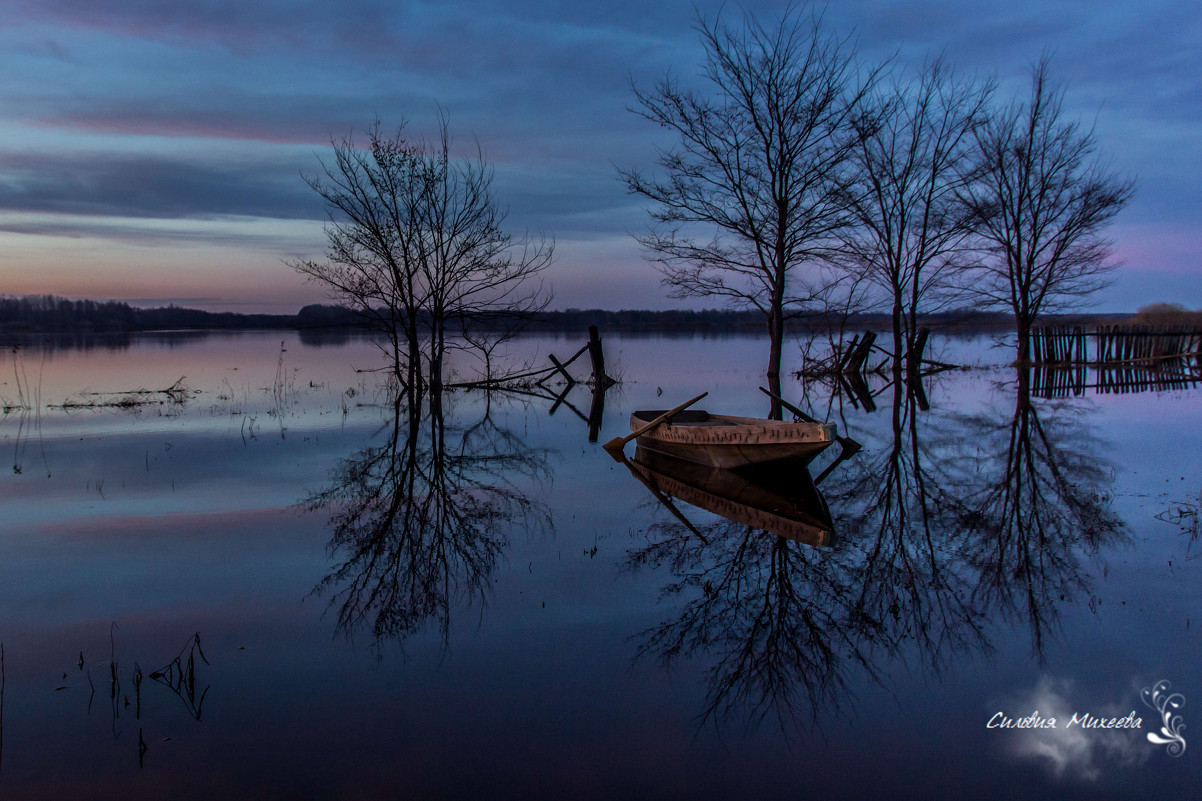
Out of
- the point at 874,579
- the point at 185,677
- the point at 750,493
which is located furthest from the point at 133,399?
the point at 874,579

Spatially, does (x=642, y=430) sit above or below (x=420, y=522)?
above

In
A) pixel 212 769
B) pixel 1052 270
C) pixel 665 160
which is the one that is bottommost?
pixel 212 769

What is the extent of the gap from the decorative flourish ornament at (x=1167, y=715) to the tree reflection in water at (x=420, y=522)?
446 centimetres

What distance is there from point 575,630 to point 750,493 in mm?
5018

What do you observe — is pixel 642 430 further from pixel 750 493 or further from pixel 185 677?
pixel 185 677

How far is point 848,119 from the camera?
977 inches

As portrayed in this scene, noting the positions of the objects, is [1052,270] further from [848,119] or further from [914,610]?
[914,610]

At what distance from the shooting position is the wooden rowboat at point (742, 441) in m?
10.2

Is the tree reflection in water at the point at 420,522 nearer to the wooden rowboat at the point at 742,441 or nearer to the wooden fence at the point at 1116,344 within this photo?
the wooden rowboat at the point at 742,441

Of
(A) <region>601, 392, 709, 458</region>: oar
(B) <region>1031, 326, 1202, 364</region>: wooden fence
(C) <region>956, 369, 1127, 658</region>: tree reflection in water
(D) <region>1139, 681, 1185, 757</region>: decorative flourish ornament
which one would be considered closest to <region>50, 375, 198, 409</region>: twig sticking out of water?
(A) <region>601, 392, 709, 458</region>: oar

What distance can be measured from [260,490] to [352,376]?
21.3 metres

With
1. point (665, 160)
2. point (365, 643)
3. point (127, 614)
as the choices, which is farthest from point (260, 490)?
point (665, 160)

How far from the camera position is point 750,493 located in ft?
34.4

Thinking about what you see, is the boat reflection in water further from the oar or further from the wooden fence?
the wooden fence
